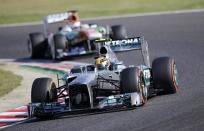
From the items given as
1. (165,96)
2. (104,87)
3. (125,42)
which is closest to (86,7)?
(125,42)

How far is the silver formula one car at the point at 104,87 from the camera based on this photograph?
13.5 m

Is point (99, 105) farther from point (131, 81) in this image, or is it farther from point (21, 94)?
point (21, 94)

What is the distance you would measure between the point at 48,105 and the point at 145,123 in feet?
8.61

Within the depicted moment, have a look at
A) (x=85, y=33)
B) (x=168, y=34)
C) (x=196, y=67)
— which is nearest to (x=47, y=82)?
(x=196, y=67)

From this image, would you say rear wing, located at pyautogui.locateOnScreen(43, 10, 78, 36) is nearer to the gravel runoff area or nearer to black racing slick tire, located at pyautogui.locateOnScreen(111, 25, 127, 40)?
black racing slick tire, located at pyautogui.locateOnScreen(111, 25, 127, 40)

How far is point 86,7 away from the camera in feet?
148

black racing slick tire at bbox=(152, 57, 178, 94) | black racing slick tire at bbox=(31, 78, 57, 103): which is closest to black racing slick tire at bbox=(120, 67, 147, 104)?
black racing slick tire at bbox=(152, 57, 178, 94)

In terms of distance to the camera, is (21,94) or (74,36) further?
(74,36)

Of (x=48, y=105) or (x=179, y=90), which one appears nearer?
(x=48, y=105)

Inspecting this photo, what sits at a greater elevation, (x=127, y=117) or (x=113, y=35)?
(x=113, y=35)

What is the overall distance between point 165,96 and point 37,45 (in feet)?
40.2

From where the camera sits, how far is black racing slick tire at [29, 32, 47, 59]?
26.2 m

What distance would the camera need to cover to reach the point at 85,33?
2455 centimetres

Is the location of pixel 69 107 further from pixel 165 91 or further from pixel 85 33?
pixel 85 33
